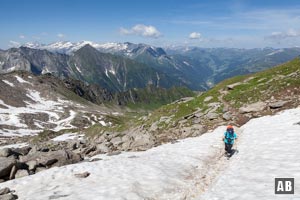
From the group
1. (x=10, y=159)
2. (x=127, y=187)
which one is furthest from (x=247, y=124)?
(x=10, y=159)

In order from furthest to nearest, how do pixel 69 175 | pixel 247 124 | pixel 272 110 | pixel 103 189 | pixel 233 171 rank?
pixel 272 110, pixel 247 124, pixel 69 175, pixel 233 171, pixel 103 189

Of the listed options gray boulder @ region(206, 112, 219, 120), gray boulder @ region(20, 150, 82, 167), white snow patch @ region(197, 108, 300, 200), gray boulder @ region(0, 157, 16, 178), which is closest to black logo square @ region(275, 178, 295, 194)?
white snow patch @ region(197, 108, 300, 200)

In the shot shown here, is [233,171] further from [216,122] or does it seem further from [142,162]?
[216,122]

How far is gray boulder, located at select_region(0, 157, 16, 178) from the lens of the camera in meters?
25.8

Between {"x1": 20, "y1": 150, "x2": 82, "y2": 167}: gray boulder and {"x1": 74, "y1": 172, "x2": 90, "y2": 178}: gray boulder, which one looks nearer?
{"x1": 74, "y1": 172, "x2": 90, "y2": 178}: gray boulder

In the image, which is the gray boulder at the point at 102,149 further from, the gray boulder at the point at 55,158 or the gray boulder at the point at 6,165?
the gray boulder at the point at 6,165

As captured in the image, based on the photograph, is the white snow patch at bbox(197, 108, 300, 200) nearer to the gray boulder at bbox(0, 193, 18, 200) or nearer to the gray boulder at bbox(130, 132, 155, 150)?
the gray boulder at bbox(130, 132, 155, 150)

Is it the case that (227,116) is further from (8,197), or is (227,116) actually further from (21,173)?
(8,197)

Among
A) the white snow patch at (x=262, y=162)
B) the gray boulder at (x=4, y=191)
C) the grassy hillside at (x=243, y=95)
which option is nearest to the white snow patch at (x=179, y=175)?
the white snow patch at (x=262, y=162)

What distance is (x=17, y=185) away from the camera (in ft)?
75.6

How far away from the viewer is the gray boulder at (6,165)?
2580 centimetres

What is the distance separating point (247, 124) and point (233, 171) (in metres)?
18.2

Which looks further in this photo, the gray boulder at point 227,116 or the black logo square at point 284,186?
the gray boulder at point 227,116

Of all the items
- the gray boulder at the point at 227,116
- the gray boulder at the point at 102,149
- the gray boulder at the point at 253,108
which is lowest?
the gray boulder at the point at 102,149
